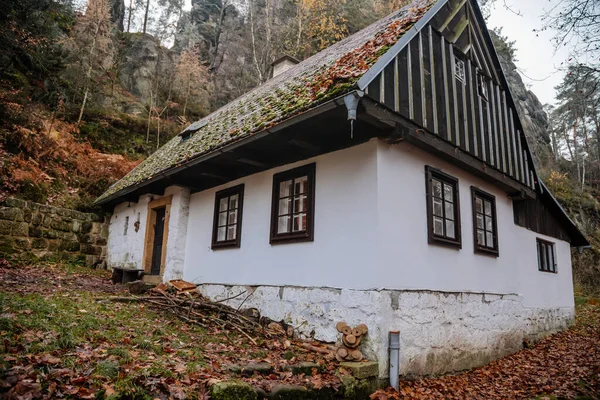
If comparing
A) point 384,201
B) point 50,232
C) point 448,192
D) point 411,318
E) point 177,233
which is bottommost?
point 411,318

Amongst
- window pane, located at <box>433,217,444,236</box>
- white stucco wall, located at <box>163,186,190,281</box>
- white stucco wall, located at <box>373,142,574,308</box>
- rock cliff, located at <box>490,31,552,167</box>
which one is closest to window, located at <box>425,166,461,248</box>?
window pane, located at <box>433,217,444,236</box>

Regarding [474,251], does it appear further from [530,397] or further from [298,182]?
[298,182]

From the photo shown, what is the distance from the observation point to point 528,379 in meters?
6.41

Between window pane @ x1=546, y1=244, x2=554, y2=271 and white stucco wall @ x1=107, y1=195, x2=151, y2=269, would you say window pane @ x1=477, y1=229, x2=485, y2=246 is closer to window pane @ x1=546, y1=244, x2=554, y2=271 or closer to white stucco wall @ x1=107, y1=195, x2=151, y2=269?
window pane @ x1=546, y1=244, x2=554, y2=271

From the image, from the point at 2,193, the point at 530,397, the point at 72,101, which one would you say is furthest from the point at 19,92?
the point at 530,397

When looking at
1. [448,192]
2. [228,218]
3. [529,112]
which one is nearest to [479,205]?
[448,192]

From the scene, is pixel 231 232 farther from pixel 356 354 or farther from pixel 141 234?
pixel 141 234

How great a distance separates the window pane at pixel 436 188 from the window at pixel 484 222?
3.85 feet

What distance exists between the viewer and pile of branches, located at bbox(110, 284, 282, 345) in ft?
20.4

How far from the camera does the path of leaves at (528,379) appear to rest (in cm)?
542

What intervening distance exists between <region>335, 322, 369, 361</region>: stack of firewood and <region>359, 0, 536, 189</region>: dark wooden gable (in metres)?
3.15

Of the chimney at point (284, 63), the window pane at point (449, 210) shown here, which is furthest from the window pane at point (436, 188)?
the chimney at point (284, 63)

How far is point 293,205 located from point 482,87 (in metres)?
5.06

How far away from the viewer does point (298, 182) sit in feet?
23.0
